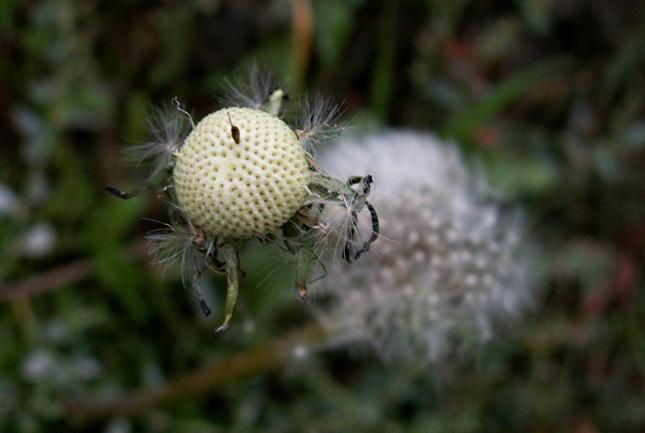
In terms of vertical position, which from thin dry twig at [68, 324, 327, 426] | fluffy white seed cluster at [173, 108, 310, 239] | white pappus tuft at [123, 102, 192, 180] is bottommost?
thin dry twig at [68, 324, 327, 426]

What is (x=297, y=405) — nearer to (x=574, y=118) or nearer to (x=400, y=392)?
(x=400, y=392)

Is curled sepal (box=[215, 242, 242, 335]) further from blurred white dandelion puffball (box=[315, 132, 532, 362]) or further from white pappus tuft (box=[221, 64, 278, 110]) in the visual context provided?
blurred white dandelion puffball (box=[315, 132, 532, 362])

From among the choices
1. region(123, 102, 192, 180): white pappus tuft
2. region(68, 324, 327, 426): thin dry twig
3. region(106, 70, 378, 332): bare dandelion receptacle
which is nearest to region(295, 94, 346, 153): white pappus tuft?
region(106, 70, 378, 332): bare dandelion receptacle

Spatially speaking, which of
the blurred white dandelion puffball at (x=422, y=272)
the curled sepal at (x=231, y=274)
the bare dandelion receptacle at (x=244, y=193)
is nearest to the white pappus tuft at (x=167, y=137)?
the bare dandelion receptacle at (x=244, y=193)

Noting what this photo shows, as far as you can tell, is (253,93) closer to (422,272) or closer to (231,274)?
(231,274)

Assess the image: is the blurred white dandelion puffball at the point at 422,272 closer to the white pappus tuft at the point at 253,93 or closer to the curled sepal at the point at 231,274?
the white pappus tuft at the point at 253,93
